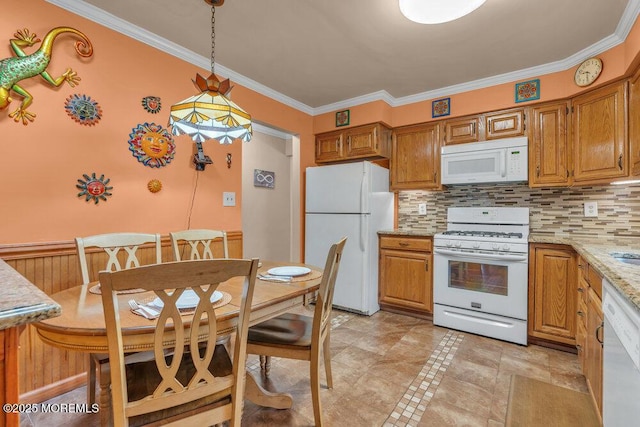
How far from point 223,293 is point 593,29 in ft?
9.39

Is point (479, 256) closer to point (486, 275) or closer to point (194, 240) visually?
point (486, 275)

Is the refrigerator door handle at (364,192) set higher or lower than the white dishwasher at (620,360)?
higher

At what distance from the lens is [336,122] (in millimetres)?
3523

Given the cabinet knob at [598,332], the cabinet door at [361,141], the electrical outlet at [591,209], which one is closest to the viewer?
the cabinet knob at [598,332]

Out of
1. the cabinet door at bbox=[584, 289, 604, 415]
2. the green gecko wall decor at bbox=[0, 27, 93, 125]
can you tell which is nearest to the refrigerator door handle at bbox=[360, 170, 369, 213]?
the cabinet door at bbox=[584, 289, 604, 415]

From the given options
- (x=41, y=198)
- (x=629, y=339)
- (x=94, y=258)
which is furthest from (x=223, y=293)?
(x=629, y=339)

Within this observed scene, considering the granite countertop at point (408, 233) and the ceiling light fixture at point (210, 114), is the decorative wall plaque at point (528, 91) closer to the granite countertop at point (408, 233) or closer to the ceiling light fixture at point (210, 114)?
the granite countertop at point (408, 233)

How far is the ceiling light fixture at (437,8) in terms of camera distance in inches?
57.4

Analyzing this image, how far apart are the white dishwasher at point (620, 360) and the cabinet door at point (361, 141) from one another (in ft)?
7.50

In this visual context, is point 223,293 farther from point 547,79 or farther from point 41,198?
point 547,79

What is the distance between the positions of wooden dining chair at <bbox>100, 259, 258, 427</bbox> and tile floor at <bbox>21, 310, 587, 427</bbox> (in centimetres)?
64

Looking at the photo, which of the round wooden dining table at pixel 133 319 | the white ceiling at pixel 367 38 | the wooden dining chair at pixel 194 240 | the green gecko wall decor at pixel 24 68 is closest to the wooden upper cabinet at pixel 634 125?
the white ceiling at pixel 367 38

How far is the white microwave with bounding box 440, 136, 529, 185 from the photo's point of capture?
2.66m

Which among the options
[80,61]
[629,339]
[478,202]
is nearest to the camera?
[629,339]
